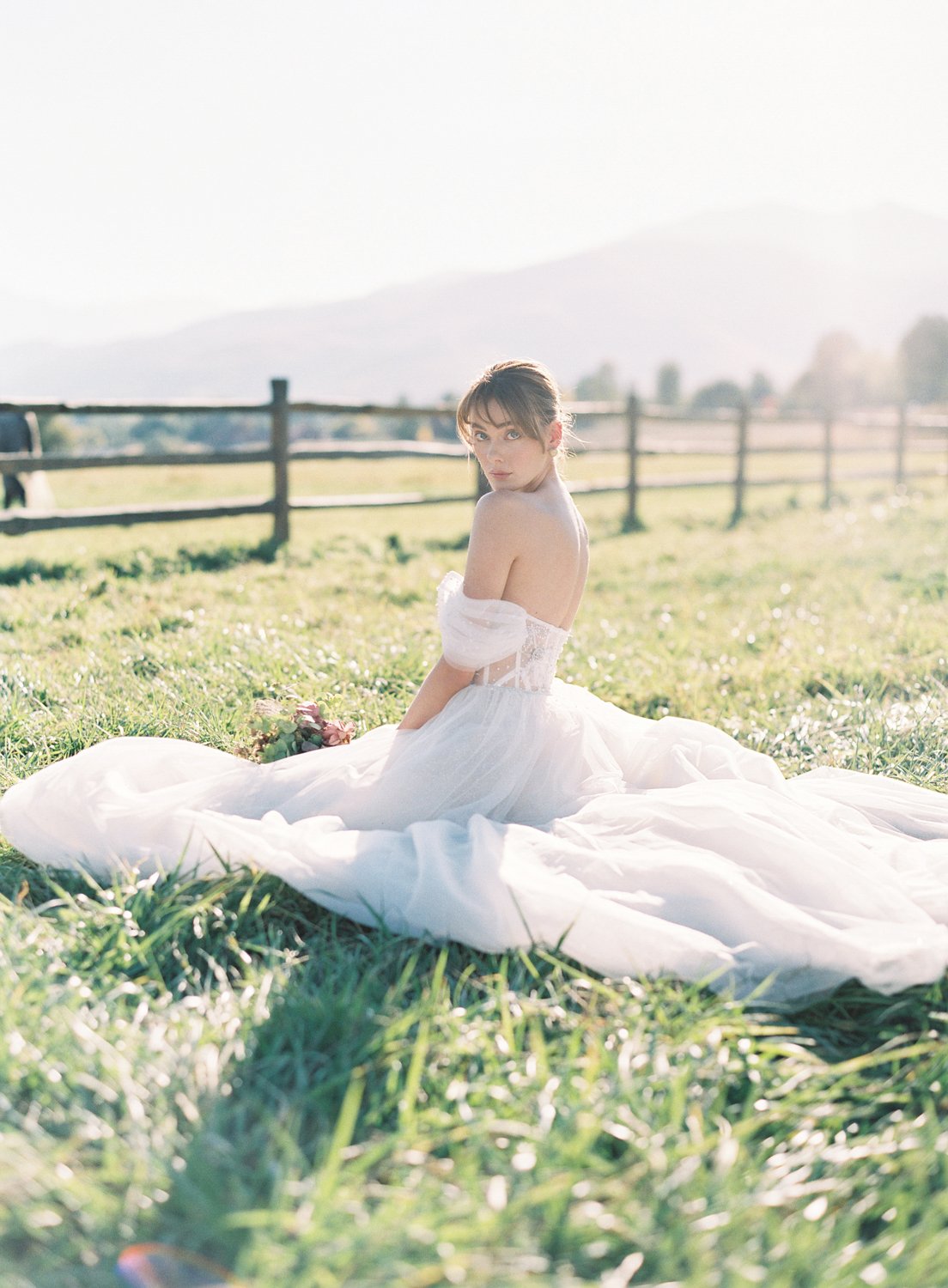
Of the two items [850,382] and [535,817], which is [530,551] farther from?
[850,382]

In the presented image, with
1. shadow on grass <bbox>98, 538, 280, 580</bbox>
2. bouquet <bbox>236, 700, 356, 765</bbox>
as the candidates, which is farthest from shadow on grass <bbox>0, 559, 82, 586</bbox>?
bouquet <bbox>236, 700, 356, 765</bbox>

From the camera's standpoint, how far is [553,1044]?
205 centimetres


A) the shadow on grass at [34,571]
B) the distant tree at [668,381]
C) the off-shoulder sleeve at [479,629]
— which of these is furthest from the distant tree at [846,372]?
the off-shoulder sleeve at [479,629]

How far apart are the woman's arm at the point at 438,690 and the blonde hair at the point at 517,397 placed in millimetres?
653

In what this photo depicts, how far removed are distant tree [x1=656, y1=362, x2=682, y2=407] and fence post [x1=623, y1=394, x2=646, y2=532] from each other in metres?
131

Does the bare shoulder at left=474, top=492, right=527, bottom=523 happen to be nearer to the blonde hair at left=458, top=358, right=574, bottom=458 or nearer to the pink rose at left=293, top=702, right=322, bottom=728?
the blonde hair at left=458, top=358, right=574, bottom=458

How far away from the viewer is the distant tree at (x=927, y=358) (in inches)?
3620

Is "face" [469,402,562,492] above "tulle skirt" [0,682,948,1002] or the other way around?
above

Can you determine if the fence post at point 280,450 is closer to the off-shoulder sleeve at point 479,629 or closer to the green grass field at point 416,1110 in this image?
the green grass field at point 416,1110

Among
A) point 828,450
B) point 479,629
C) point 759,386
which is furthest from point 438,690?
point 759,386

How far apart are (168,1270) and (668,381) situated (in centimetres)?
14684

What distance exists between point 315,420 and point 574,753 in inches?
3452

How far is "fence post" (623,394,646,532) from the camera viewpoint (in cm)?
1218

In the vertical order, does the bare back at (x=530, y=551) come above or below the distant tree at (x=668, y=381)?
below
